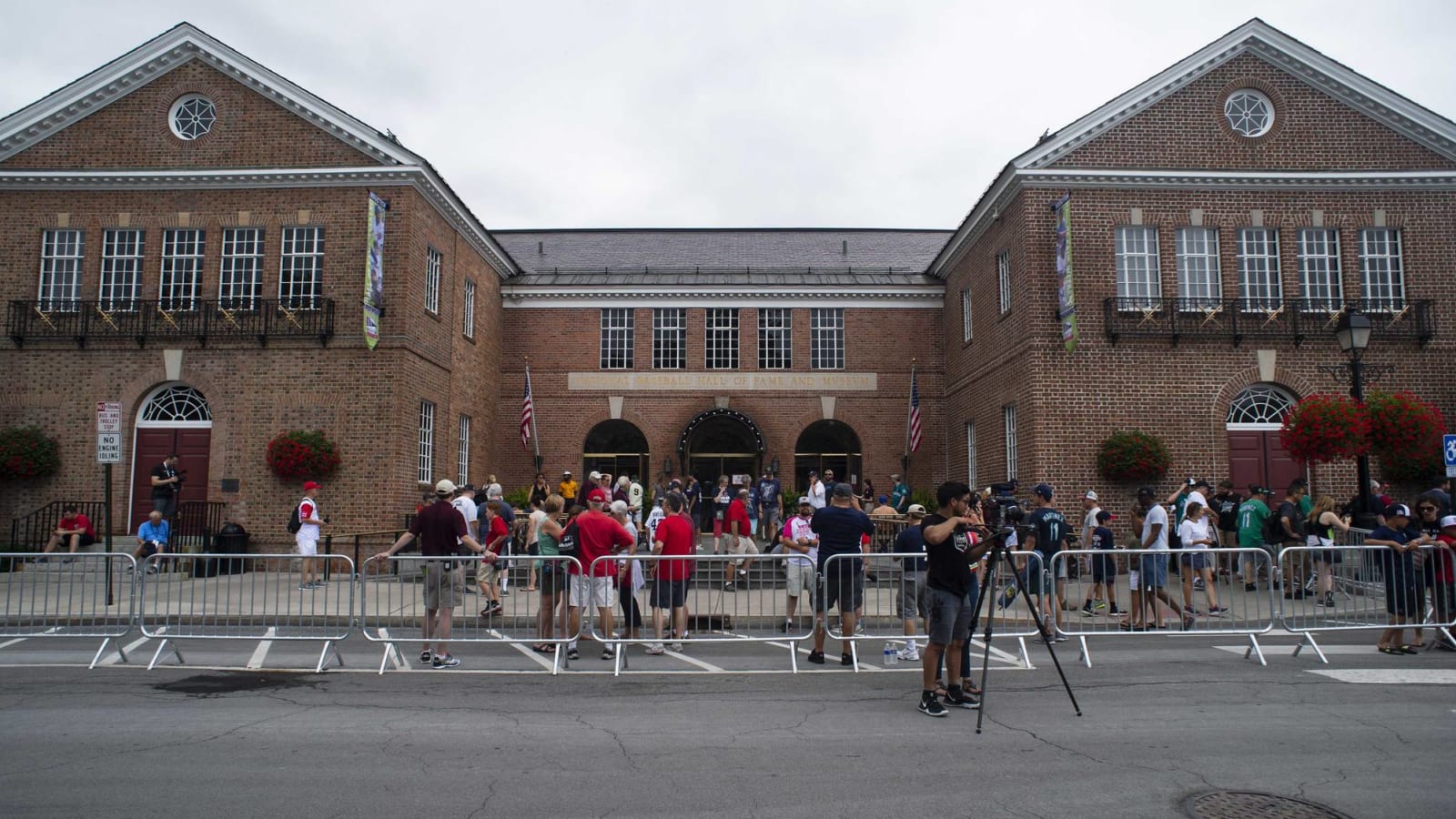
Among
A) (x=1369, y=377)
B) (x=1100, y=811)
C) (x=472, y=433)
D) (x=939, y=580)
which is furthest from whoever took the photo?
(x=472, y=433)

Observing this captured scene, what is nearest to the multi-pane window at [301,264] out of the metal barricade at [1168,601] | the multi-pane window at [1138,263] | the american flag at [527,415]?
the american flag at [527,415]

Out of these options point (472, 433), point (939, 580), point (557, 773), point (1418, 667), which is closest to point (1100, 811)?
point (939, 580)

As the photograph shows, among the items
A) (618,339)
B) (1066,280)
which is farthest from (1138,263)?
(618,339)

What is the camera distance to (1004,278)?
2106 centimetres

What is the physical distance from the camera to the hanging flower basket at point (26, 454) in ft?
62.2

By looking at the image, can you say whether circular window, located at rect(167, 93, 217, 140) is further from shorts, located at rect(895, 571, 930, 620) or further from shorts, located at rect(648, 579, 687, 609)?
shorts, located at rect(895, 571, 930, 620)

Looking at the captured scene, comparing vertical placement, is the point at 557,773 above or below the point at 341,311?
Result: below

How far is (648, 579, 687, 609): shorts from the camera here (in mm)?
10273

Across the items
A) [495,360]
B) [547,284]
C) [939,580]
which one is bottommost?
[939,580]

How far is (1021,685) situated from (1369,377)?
50.0ft

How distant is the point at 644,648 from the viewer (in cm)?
1084

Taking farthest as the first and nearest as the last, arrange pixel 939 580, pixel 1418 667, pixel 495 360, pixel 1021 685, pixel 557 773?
pixel 495 360 → pixel 1418 667 → pixel 1021 685 → pixel 939 580 → pixel 557 773

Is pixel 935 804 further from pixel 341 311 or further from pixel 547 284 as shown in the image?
pixel 547 284

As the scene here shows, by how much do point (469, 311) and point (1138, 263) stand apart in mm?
15968
